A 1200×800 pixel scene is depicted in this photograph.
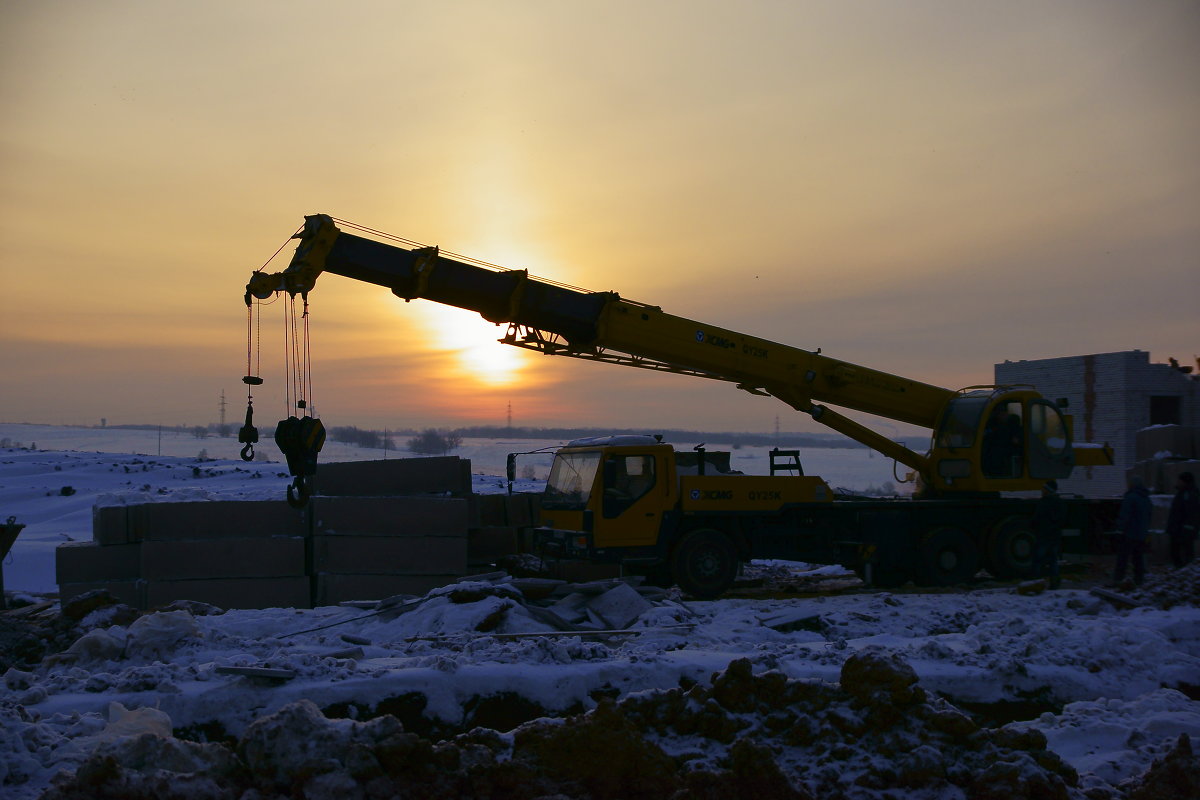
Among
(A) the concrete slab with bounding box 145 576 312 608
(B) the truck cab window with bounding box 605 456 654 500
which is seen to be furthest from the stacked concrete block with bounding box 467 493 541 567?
(A) the concrete slab with bounding box 145 576 312 608

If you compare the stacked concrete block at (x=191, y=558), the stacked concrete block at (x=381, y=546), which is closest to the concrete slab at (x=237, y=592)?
the stacked concrete block at (x=191, y=558)

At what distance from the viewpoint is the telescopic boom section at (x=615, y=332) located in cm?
1105

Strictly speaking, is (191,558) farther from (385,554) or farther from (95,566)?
(385,554)

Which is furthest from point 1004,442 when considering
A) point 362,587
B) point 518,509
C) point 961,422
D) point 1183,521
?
point 362,587

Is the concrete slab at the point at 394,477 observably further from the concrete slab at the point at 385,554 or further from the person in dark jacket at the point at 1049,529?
the person in dark jacket at the point at 1049,529

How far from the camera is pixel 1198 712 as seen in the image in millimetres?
6953

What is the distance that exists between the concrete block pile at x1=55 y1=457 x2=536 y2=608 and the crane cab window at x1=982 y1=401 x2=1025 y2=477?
811 centimetres

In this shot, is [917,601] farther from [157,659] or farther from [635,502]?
[157,659]

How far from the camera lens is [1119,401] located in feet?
88.7

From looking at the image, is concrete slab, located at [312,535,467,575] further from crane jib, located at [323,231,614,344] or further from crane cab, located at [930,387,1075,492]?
crane cab, located at [930,387,1075,492]

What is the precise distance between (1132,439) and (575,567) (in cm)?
1989

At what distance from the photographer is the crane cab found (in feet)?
49.1

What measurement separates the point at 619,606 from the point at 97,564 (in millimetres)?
6717

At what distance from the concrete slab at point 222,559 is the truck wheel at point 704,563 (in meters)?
4.91
